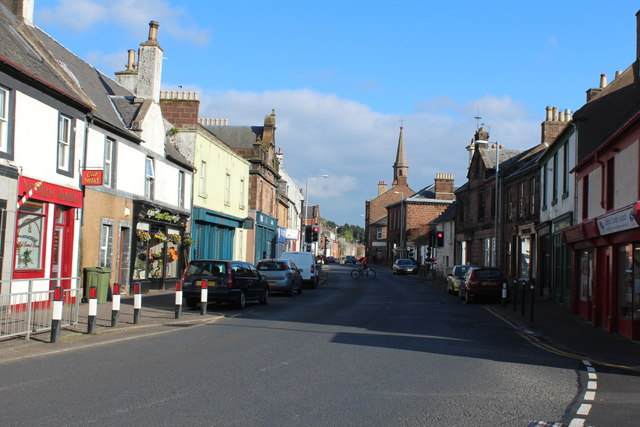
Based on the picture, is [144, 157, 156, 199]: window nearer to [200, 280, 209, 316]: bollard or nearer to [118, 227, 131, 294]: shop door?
[118, 227, 131, 294]: shop door

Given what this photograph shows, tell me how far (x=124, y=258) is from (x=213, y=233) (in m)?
11.6

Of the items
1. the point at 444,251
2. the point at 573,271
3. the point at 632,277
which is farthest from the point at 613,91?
the point at 444,251

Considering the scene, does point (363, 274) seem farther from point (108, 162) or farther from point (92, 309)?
point (92, 309)

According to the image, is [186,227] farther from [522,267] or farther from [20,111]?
[522,267]

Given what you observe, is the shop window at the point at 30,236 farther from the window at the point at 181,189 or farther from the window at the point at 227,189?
the window at the point at 227,189

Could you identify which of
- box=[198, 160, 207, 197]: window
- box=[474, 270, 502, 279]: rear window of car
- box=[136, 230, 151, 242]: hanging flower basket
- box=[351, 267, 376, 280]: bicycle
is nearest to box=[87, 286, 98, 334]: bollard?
box=[136, 230, 151, 242]: hanging flower basket

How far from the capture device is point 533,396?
837cm

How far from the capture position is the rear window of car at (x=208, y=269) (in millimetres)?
20312

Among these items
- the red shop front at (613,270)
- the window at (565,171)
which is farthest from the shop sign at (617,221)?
the window at (565,171)

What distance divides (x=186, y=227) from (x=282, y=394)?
23325 millimetres

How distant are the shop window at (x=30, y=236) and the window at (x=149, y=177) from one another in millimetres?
7842

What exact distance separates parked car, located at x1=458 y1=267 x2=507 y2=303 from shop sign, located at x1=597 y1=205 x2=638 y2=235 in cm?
1012

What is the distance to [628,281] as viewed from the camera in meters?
15.8

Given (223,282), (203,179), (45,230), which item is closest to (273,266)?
(203,179)
